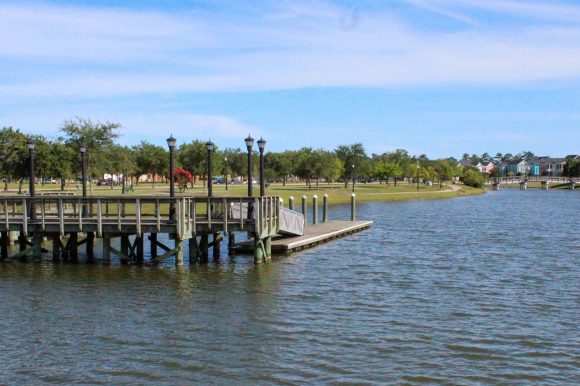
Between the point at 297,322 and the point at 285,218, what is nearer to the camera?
Result: the point at 297,322

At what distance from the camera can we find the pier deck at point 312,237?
3288 centimetres

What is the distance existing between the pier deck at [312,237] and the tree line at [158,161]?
1466 centimetres

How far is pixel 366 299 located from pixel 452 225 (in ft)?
108

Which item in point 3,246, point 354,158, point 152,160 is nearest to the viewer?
point 3,246

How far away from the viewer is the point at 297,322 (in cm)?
1914

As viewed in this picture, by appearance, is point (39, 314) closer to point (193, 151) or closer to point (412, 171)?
point (193, 151)

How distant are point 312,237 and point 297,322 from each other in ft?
57.2

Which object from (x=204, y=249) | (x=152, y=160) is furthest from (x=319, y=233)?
(x=152, y=160)

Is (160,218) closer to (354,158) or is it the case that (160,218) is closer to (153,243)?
(153,243)

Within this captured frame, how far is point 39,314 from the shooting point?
2003 cm

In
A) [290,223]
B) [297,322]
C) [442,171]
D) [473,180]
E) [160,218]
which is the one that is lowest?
[297,322]

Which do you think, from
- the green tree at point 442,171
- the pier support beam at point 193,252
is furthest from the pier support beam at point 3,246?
the green tree at point 442,171

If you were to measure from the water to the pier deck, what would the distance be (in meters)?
1.12

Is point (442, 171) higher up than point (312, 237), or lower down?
higher up
